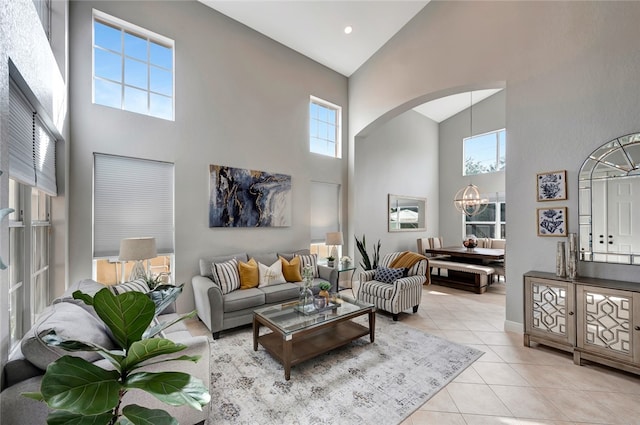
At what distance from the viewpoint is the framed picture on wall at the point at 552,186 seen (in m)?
2.99

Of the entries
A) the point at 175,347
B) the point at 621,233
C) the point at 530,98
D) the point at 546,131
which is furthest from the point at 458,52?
the point at 175,347

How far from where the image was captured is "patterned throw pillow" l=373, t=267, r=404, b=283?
3.86 meters

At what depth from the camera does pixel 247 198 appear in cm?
436

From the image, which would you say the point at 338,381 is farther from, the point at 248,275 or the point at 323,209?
the point at 323,209

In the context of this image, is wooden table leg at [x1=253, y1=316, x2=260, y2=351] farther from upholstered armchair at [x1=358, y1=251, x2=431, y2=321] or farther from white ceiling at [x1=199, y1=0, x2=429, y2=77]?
white ceiling at [x1=199, y1=0, x2=429, y2=77]

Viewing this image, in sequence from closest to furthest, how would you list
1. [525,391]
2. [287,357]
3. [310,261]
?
[525,391] < [287,357] < [310,261]

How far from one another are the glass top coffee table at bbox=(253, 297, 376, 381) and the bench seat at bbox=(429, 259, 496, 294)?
10.3 feet

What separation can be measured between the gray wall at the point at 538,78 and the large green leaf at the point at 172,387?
375 cm

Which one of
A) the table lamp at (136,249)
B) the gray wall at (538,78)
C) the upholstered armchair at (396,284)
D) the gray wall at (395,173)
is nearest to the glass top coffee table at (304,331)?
the upholstered armchair at (396,284)

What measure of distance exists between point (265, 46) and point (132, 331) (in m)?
4.91

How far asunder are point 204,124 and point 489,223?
7.22 meters

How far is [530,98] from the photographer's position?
3.25 meters

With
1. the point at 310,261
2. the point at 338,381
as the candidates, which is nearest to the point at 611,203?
the point at 338,381

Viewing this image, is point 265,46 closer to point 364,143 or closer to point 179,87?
point 179,87
